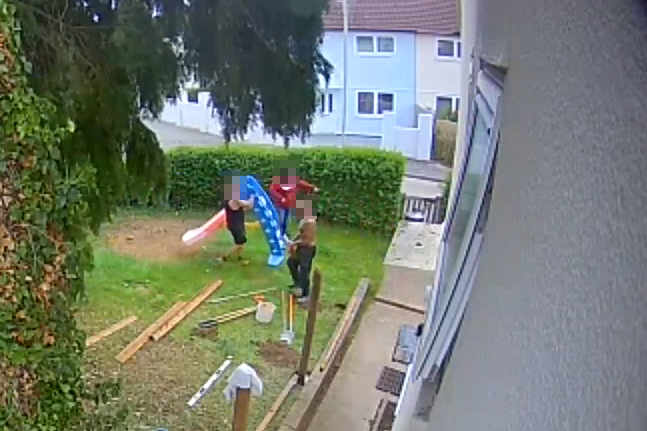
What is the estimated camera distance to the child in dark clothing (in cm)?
729

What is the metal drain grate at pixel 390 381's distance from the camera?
17.8 feet

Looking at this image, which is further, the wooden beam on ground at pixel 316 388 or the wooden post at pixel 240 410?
the wooden beam on ground at pixel 316 388

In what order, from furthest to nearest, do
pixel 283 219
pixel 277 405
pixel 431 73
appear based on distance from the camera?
pixel 431 73 → pixel 283 219 → pixel 277 405

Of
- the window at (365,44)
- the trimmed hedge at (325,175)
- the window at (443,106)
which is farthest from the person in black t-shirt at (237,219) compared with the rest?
the window at (365,44)

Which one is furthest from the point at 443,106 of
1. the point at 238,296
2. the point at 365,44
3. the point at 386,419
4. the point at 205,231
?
the point at 386,419

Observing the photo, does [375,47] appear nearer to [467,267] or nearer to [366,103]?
[366,103]

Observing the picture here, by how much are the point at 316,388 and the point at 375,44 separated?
8847 millimetres

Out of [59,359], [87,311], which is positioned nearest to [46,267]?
[59,359]

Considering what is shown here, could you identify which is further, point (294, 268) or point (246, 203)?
point (246, 203)

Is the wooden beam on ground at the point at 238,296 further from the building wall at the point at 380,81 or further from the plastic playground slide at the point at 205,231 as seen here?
the building wall at the point at 380,81

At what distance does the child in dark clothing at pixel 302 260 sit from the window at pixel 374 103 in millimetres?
6300

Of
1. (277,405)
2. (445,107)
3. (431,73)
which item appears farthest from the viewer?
(431,73)

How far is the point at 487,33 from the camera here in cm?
173

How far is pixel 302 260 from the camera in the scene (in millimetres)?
7312
